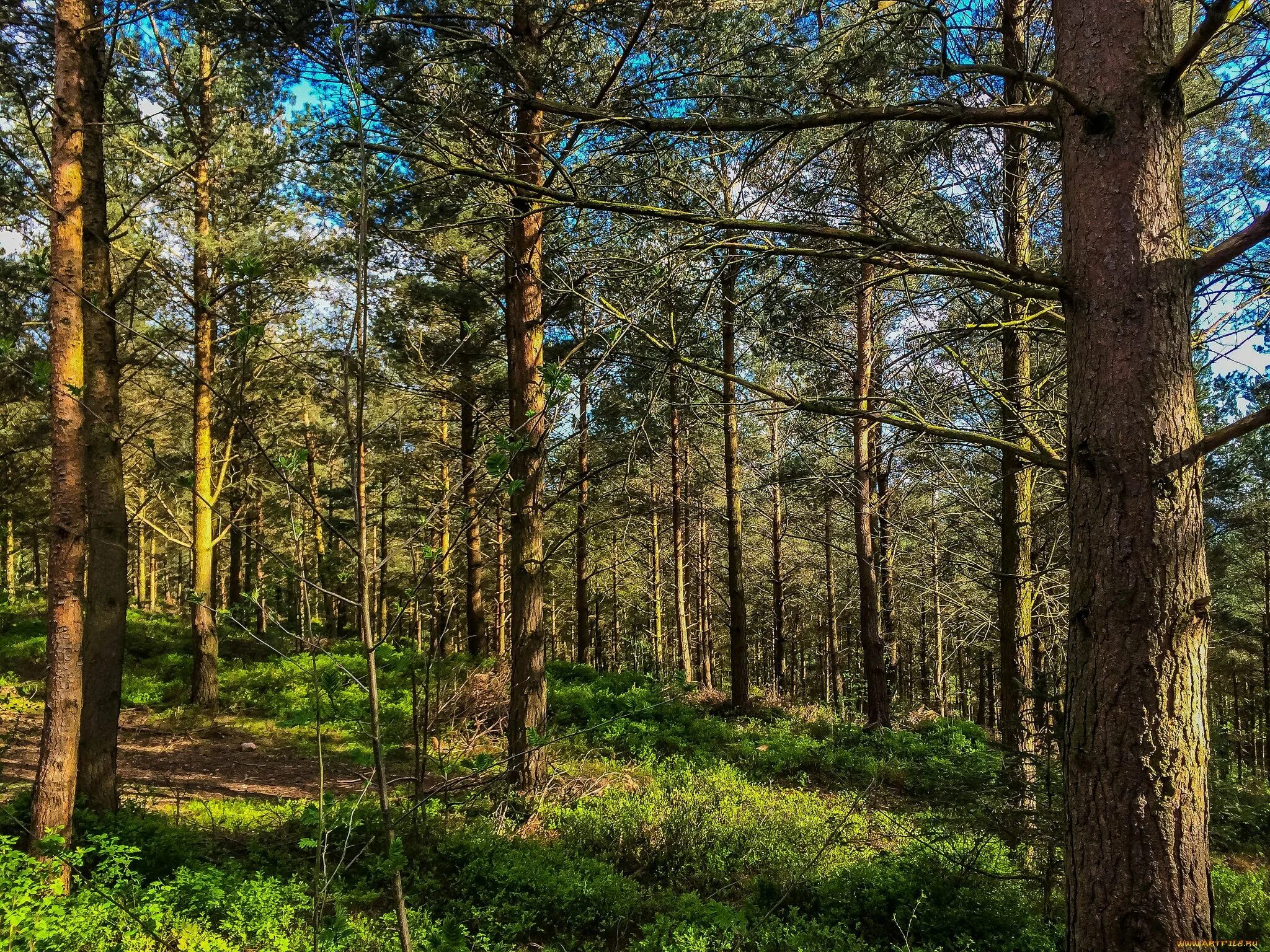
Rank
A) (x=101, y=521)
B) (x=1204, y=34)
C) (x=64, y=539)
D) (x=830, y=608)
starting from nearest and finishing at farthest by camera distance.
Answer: (x=1204, y=34) < (x=64, y=539) < (x=101, y=521) < (x=830, y=608)

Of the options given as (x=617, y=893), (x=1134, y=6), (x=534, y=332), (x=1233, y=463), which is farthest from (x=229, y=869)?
(x=1233, y=463)

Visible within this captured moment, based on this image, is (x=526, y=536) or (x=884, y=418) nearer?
(x=884, y=418)

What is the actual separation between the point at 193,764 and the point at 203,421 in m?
5.04

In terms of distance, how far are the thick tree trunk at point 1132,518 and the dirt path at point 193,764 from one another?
264 inches

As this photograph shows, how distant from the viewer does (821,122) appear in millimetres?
2273

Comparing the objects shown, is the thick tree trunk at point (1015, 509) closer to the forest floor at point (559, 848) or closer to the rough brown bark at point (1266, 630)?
the forest floor at point (559, 848)

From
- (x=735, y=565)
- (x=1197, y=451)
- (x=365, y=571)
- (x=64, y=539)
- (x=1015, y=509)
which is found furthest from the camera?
(x=735, y=565)

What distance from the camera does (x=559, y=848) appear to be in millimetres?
5703

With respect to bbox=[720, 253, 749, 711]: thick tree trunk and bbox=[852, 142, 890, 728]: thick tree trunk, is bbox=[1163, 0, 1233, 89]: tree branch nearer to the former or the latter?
bbox=[852, 142, 890, 728]: thick tree trunk

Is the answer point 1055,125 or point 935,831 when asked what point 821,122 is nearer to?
point 1055,125

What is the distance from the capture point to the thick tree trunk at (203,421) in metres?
9.61

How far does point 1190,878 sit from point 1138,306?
5.61 feet

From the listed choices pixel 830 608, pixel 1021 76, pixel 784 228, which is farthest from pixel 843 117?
pixel 830 608

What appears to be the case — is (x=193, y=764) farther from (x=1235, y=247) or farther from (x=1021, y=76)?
(x=1235, y=247)
